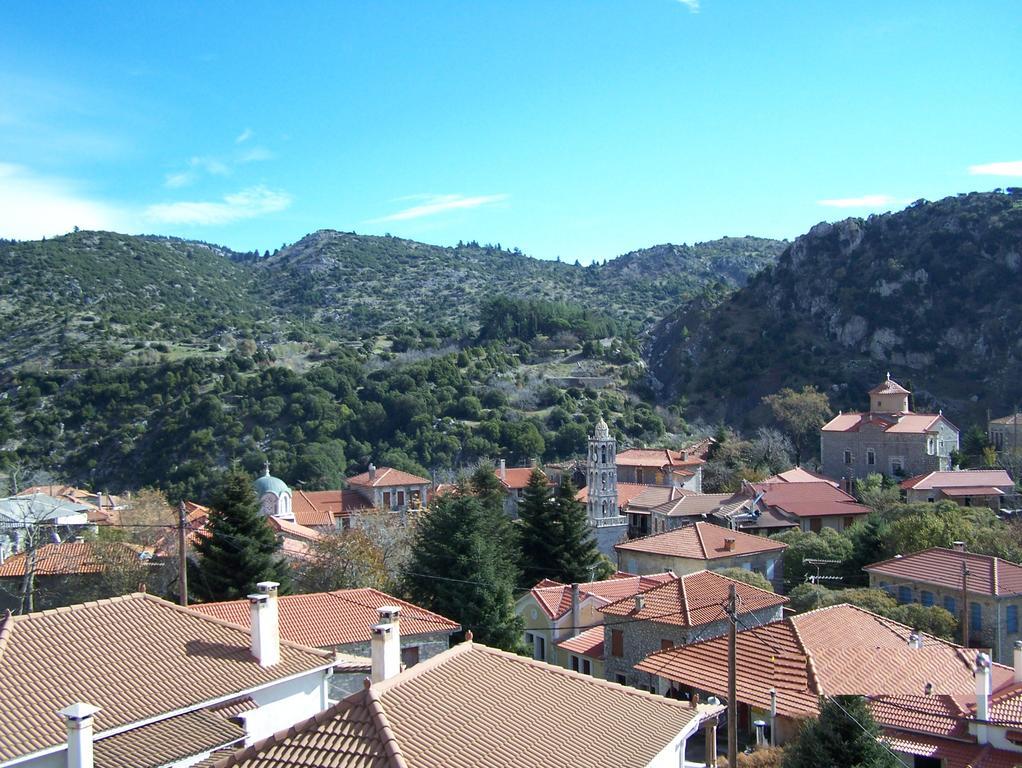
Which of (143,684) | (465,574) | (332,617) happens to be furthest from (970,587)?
(143,684)

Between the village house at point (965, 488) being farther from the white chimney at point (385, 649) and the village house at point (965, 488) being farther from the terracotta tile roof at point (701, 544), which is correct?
the white chimney at point (385, 649)

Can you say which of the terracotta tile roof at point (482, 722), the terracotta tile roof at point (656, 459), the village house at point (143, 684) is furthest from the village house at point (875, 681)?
the terracotta tile roof at point (656, 459)

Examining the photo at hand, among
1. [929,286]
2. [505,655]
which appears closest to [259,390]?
[929,286]

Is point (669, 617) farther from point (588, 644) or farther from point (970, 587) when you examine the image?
point (970, 587)

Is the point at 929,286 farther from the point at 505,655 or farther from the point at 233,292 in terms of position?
the point at 233,292

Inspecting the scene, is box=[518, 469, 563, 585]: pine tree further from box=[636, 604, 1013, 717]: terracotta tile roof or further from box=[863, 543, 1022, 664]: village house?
box=[636, 604, 1013, 717]: terracotta tile roof

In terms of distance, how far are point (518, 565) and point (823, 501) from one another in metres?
16.7

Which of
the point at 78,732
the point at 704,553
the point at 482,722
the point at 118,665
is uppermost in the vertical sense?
the point at 482,722

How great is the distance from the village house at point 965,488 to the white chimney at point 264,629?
35.4m

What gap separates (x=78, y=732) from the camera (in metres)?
9.53

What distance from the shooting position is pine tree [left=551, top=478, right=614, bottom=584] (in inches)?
1330

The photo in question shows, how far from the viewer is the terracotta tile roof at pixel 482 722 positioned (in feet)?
24.2

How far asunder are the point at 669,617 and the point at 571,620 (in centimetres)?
405

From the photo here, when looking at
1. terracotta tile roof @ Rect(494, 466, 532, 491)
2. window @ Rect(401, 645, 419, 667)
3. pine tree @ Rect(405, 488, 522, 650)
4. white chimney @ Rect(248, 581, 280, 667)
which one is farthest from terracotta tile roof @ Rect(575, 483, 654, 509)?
white chimney @ Rect(248, 581, 280, 667)
